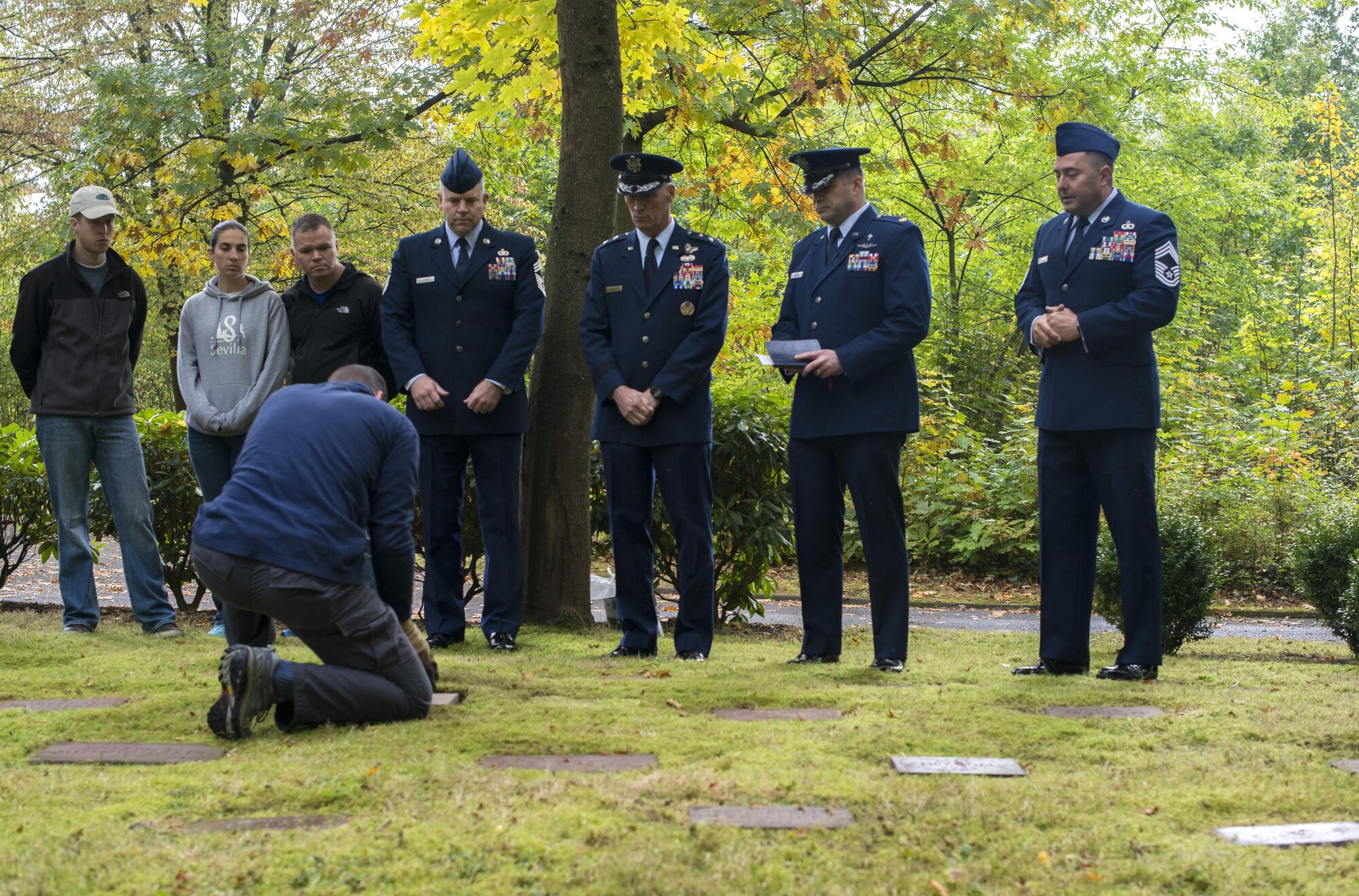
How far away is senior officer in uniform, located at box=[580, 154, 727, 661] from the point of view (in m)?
5.40

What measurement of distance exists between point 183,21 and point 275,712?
16587 mm

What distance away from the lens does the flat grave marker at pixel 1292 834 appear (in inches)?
108

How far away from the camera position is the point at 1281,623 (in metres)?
9.81

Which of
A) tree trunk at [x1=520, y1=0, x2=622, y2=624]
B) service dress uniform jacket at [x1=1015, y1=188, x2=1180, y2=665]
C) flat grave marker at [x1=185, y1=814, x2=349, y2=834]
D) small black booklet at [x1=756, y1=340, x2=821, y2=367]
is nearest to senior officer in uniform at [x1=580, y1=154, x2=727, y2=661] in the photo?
small black booklet at [x1=756, y1=340, x2=821, y2=367]

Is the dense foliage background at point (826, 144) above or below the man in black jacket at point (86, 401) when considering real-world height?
above

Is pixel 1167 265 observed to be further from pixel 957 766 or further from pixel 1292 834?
pixel 1292 834

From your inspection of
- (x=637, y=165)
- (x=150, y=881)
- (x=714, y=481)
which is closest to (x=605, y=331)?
(x=637, y=165)

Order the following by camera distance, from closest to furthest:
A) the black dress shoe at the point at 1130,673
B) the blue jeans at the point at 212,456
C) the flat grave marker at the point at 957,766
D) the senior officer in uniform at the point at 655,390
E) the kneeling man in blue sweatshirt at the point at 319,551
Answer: the flat grave marker at the point at 957,766 → the kneeling man in blue sweatshirt at the point at 319,551 → the black dress shoe at the point at 1130,673 → the senior officer in uniform at the point at 655,390 → the blue jeans at the point at 212,456

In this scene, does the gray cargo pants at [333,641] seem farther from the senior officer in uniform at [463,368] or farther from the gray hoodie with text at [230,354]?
the gray hoodie with text at [230,354]

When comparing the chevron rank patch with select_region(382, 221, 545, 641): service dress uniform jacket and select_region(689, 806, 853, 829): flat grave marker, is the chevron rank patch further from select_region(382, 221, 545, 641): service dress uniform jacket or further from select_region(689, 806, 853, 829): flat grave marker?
select_region(689, 806, 853, 829): flat grave marker

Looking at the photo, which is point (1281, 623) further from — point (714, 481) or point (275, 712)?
point (275, 712)

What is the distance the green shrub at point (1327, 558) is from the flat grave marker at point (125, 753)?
5.51m

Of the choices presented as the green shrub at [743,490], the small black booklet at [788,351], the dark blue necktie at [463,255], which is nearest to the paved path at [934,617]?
the green shrub at [743,490]

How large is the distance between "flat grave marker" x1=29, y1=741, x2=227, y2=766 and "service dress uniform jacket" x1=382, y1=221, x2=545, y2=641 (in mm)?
2158
